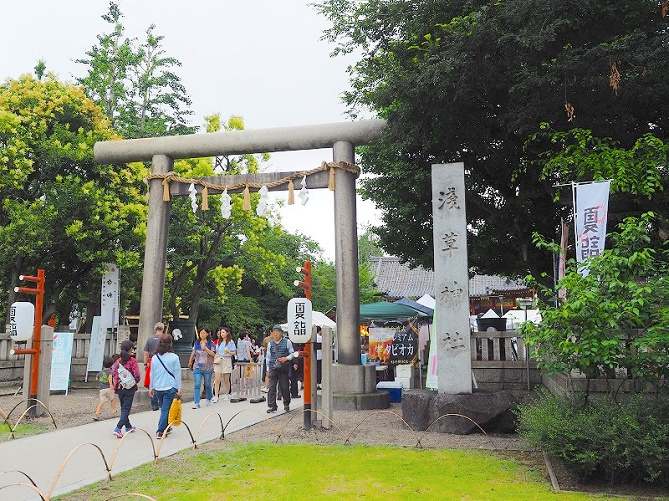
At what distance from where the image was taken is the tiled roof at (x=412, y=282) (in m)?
31.7

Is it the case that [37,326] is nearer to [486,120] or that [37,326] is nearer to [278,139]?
[278,139]

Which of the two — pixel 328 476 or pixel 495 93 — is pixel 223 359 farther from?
pixel 495 93

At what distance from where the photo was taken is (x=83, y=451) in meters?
7.95

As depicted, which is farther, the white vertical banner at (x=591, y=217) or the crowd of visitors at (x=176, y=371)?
the white vertical banner at (x=591, y=217)

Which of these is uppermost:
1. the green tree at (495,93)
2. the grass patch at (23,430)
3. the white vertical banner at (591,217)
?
the green tree at (495,93)

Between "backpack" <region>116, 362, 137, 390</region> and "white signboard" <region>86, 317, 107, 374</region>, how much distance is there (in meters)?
8.97

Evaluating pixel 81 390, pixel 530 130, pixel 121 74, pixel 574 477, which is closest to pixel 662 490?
pixel 574 477

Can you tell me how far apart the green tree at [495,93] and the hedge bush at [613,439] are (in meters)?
5.11

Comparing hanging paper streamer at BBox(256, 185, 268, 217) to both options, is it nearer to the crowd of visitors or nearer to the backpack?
the crowd of visitors

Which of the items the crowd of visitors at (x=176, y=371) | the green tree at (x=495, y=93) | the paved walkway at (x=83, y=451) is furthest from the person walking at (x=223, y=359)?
the green tree at (x=495, y=93)

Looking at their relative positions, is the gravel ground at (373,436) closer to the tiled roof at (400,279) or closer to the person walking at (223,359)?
the person walking at (223,359)

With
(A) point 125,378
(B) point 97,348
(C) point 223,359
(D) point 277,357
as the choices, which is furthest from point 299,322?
(B) point 97,348

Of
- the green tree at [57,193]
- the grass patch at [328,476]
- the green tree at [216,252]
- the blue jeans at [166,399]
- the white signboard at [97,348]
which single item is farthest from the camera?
the green tree at [216,252]

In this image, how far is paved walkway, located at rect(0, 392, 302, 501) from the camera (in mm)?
6223
